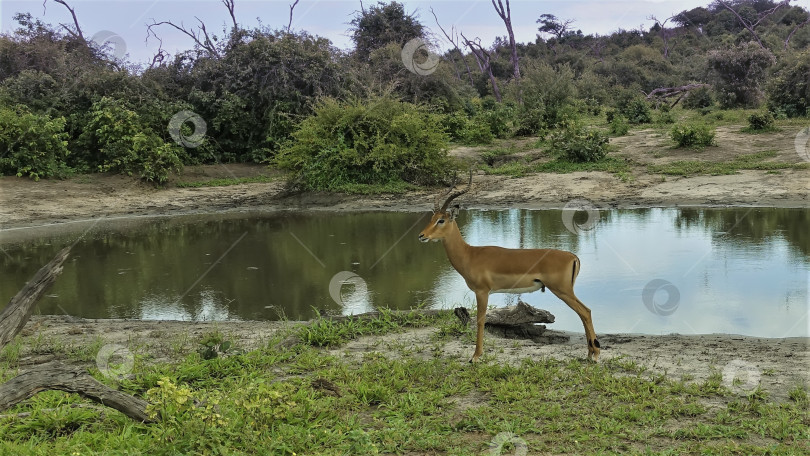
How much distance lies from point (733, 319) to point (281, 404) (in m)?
4.80

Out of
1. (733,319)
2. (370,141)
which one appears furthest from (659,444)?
(370,141)

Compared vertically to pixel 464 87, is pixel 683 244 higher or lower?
lower

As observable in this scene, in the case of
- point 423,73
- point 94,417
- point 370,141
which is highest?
point 423,73

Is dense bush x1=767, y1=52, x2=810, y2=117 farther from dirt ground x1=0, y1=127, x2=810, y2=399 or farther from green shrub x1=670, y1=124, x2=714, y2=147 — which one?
green shrub x1=670, y1=124, x2=714, y2=147

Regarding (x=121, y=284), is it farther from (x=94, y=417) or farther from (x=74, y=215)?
(x=74, y=215)

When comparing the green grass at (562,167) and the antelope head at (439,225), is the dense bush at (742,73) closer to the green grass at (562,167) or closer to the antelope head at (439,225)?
the green grass at (562,167)

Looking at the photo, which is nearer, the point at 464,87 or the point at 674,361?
the point at 674,361

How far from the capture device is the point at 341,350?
20.9 feet

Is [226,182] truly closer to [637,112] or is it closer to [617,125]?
[617,125]
